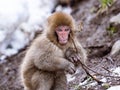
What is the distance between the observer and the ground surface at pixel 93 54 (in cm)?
803

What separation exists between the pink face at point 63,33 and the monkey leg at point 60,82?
428 millimetres

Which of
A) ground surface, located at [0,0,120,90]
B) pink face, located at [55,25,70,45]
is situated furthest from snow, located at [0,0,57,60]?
pink face, located at [55,25,70,45]

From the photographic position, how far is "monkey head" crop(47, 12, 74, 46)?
6.65 metres

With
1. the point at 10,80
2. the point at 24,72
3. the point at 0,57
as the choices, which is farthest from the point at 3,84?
the point at 24,72

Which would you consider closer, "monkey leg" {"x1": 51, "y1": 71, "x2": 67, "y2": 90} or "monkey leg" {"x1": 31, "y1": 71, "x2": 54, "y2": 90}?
"monkey leg" {"x1": 31, "y1": 71, "x2": 54, "y2": 90}

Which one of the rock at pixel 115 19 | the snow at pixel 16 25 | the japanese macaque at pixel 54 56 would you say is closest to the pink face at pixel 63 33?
the japanese macaque at pixel 54 56

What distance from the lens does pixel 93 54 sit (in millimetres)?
Result: 9102

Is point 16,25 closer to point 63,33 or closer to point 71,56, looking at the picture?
point 71,56

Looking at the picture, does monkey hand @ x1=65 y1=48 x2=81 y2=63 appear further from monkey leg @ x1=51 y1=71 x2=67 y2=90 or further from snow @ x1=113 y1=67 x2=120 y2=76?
snow @ x1=113 y1=67 x2=120 y2=76

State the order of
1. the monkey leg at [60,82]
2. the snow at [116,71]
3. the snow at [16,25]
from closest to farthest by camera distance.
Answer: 1. the monkey leg at [60,82]
2. the snow at [116,71]
3. the snow at [16,25]

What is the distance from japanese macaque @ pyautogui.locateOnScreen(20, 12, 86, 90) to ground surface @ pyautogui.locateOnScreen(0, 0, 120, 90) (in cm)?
68

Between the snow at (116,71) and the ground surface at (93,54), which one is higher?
the snow at (116,71)

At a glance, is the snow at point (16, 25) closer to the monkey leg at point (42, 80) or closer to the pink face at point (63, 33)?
the monkey leg at point (42, 80)

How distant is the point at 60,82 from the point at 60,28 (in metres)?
0.76
